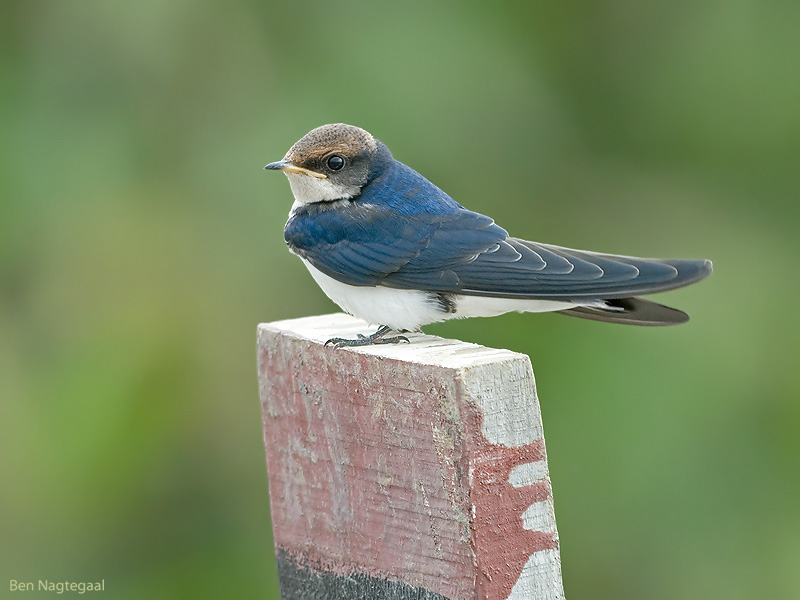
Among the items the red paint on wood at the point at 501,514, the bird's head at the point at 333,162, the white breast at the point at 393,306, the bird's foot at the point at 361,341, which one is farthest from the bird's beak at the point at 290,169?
the red paint on wood at the point at 501,514

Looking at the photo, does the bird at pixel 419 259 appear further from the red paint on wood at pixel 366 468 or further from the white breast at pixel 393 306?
the red paint on wood at pixel 366 468

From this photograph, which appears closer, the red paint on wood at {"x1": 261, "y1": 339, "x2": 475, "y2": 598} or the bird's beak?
the red paint on wood at {"x1": 261, "y1": 339, "x2": 475, "y2": 598}

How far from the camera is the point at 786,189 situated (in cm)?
306

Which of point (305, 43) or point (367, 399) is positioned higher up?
point (305, 43)

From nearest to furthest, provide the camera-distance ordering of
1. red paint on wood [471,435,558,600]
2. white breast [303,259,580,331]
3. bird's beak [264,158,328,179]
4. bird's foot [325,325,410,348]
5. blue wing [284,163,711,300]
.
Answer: red paint on wood [471,435,558,600]
bird's foot [325,325,410,348]
blue wing [284,163,711,300]
white breast [303,259,580,331]
bird's beak [264,158,328,179]

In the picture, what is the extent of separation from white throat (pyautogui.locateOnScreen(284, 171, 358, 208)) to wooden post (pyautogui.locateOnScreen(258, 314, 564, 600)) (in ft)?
2.11

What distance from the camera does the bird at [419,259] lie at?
1.75 metres

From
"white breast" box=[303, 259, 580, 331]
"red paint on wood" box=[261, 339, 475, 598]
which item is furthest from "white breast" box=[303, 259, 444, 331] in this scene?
"red paint on wood" box=[261, 339, 475, 598]

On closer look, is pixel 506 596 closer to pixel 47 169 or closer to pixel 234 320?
pixel 234 320

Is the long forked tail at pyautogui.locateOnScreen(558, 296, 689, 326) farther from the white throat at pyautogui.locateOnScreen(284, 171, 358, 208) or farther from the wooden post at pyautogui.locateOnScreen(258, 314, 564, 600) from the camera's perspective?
the white throat at pyautogui.locateOnScreen(284, 171, 358, 208)

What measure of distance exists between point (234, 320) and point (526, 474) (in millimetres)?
1620

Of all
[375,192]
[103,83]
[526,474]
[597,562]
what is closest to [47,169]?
[103,83]

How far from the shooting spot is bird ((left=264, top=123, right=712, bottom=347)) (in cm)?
175

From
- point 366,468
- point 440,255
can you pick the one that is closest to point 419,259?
point 440,255
